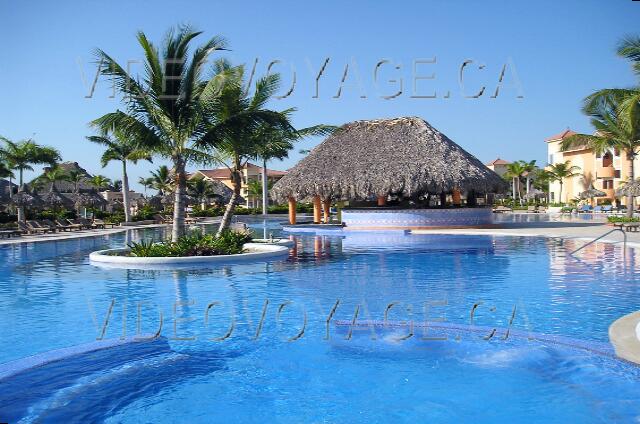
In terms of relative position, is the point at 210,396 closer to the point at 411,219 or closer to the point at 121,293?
the point at 121,293

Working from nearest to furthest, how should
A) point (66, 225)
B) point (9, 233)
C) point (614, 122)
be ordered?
point (9, 233) → point (614, 122) → point (66, 225)

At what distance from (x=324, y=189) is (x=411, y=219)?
14.8ft

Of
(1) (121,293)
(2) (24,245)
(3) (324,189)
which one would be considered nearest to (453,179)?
(3) (324,189)

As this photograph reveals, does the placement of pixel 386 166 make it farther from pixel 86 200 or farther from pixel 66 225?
pixel 86 200

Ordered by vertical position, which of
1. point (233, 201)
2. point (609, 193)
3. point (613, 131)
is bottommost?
point (233, 201)

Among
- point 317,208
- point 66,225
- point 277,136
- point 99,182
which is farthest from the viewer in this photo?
point 99,182

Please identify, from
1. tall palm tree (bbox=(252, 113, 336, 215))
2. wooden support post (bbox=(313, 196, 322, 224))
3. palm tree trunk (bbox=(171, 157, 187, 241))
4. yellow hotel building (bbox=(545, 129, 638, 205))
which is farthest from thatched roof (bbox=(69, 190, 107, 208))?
yellow hotel building (bbox=(545, 129, 638, 205))

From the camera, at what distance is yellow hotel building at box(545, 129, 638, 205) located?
54.6 m

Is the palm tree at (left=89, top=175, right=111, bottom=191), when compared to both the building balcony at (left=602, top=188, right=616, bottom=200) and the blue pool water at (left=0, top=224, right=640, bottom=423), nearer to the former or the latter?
the building balcony at (left=602, top=188, right=616, bottom=200)

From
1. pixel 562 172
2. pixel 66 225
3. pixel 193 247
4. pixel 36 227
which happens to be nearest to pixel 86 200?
pixel 66 225

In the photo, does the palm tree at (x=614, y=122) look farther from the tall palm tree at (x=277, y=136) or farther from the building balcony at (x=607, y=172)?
the building balcony at (x=607, y=172)

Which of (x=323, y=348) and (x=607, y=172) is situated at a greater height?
(x=607, y=172)

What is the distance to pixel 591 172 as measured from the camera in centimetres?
5762

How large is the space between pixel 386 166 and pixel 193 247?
51.4 ft
